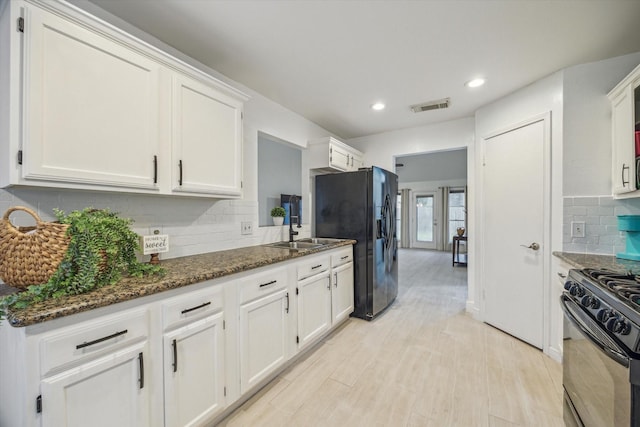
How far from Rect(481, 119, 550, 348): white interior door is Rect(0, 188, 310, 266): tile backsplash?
7.87 feet

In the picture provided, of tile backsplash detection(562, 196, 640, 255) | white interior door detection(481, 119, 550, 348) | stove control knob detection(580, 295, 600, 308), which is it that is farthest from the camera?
white interior door detection(481, 119, 550, 348)

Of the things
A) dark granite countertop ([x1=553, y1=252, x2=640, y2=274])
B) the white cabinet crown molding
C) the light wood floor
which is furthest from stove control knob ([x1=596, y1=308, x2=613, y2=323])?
the white cabinet crown molding

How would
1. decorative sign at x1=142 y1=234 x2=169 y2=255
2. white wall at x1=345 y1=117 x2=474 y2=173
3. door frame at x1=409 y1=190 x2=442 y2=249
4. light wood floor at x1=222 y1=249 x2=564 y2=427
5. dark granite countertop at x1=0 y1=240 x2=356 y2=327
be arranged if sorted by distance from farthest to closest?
1. door frame at x1=409 y1=190 x2=442 y2=249
2. white wall at x1=345 y1=117 x2=474 y2=173
3. light wood floor at x1=222 y1=249 x2=564 y2=427
4. decorative sign at x1=142 y1=234 x2=169 y2=255
5. dark granite countertop at x1=0 y1=240 x2=356 y2=327

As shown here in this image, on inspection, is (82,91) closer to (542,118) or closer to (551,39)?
(551,39)

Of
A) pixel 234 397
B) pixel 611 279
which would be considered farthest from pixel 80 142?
pixel 611 279

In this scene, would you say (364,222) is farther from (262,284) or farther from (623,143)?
(623,143)

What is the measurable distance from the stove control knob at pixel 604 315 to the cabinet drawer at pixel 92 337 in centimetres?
194

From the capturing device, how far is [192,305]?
1315 millimetres

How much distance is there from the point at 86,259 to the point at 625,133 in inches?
127

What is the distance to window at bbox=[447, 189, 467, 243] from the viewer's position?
7.96m

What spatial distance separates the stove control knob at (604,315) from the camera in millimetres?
1046

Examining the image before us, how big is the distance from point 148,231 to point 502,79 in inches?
125

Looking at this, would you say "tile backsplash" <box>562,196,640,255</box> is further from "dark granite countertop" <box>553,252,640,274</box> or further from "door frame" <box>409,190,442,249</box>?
"door frame" <box>409,190,442,249</box>

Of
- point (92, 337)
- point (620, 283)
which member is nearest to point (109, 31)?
point (92, 337)
